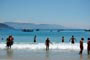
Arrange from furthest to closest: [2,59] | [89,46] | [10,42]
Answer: [10,42]
[89,46]
[2,59]

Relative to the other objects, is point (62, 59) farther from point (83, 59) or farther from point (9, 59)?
point (9, 59)

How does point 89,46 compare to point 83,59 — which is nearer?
point 83,59

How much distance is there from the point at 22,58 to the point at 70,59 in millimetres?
3901

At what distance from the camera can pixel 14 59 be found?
20453mm

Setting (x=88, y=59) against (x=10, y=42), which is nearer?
(x=88, y=59)

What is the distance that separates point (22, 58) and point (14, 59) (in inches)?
32.4

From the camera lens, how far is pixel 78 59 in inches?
814

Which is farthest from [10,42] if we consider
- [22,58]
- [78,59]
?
[78,59]

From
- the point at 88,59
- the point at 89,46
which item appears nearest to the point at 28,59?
the point at 88,59

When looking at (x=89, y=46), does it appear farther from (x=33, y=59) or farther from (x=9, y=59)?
(x=9, y=59)

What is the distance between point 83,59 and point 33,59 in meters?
4.00

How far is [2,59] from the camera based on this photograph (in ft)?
66.8

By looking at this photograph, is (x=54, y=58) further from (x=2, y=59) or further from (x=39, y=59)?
(x=2, y=59)

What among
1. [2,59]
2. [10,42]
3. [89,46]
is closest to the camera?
[2,59]
